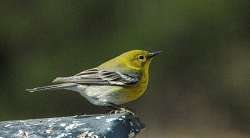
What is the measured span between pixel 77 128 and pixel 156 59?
12.4 m

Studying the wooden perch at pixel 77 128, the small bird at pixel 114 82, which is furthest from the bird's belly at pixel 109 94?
the wooden perch at pixel 77 128

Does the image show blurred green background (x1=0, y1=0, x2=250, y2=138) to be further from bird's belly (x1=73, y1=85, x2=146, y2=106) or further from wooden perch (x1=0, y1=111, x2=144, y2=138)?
wooden perch (x1=0, y1=111, x2=144, y2=138)

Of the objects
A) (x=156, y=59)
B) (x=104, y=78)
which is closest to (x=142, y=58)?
(x=104, y=78)

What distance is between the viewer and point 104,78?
7117 mm

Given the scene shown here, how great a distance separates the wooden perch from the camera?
385 centimetres

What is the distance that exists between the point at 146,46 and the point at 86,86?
8.41m

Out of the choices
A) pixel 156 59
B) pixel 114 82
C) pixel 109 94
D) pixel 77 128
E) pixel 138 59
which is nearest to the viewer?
pixel 77 128

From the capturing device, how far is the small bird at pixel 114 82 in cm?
683

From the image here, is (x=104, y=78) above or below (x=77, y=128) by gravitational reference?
below

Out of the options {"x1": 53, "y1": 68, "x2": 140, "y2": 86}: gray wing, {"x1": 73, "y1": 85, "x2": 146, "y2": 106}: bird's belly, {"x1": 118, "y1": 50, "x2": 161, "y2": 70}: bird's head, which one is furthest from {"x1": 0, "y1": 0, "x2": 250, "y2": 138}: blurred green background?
{"x1": 73, "y1": 85, "x2": 146, "y2": 106}: bird's belly

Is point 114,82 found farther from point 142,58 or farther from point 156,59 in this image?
point 156,59

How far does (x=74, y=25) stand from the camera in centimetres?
1636

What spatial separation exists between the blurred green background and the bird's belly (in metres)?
8.61

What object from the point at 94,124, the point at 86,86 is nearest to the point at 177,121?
the point at 86,86
